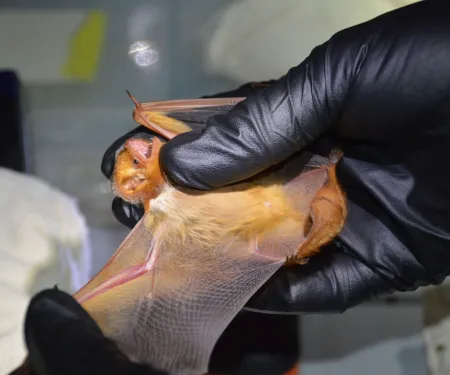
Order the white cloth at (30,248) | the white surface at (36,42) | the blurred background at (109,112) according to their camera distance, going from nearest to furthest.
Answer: the white cloth at (30,248), the blurred background at (109,112), the white surface at (36,42)

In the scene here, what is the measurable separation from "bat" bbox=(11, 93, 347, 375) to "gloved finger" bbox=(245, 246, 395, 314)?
0.08 metres

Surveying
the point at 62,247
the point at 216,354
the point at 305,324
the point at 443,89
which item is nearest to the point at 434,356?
the point at 305,324

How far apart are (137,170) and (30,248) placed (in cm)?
58

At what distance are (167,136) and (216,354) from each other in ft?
1.77

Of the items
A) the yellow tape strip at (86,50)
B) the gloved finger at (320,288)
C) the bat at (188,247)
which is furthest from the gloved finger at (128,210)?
the yellow tape strip at (86,50)

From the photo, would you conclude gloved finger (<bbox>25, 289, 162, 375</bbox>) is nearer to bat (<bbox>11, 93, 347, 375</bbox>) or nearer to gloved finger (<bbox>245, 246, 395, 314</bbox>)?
bat (<bbox>11, 93, 347, 375</bbox>)

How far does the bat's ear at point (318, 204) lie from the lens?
815 millimetres

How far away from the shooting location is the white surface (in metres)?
1.55

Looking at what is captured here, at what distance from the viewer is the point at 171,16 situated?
63.2 inches

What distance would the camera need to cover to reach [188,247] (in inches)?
32.7

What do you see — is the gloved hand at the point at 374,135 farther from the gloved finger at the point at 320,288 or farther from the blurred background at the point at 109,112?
the blurred background at the point at 109,112

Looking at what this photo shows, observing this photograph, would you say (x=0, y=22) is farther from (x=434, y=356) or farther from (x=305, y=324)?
(x=434, y=356)

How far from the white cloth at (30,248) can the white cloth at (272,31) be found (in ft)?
1.81

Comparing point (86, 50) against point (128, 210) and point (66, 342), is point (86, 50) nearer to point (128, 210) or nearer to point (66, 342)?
point (128, 210)
